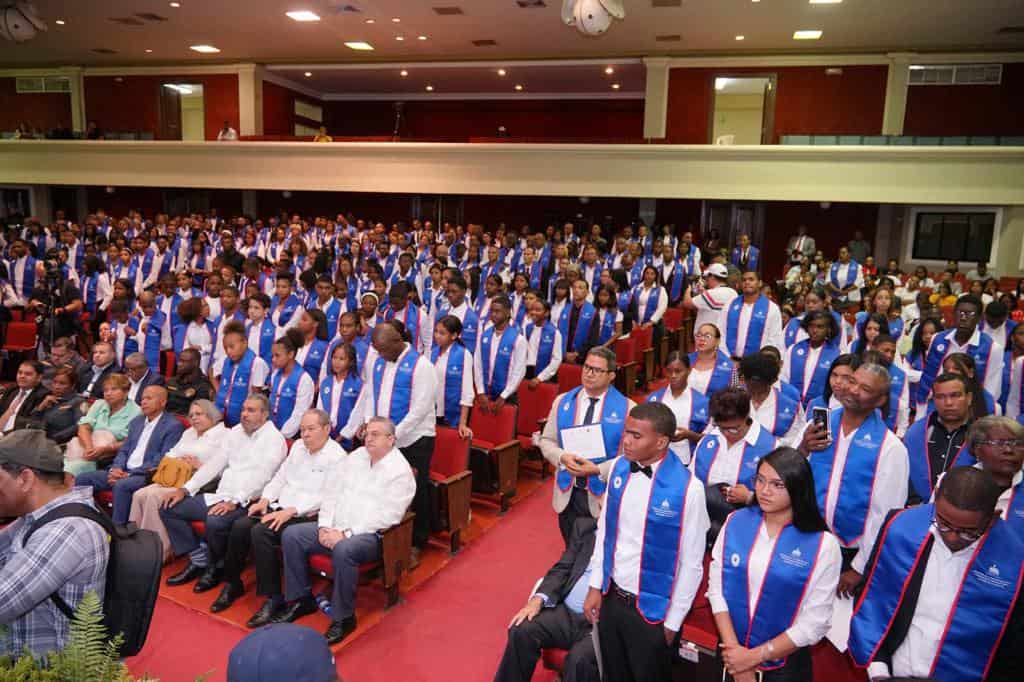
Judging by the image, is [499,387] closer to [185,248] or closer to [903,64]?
[185,248]

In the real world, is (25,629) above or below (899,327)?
below

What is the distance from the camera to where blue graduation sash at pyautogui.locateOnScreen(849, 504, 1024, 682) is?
7.22 feet

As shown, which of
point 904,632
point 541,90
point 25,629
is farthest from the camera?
point 541,90

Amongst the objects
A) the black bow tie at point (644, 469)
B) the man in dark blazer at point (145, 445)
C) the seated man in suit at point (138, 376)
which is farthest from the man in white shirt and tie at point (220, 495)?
the black bow tie at point (644, 469)

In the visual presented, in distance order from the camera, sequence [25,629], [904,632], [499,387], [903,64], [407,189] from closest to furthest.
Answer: [25,629]
[904,632]
[499,387]
[903,64]
[407,189]

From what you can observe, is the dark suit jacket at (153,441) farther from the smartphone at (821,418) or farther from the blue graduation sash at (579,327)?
the smartphone at (821,418)

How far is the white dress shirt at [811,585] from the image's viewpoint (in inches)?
93.0

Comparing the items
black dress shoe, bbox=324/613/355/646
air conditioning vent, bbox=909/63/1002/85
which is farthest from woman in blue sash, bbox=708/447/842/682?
air conditioning vent, bbox=909/63/1002/85

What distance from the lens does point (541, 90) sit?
20062 mm

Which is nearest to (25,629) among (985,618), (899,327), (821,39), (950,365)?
(985,618)

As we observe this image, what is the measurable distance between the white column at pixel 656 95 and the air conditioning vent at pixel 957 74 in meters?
5.42

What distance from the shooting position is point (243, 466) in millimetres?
4531

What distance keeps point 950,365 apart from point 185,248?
13463 mm

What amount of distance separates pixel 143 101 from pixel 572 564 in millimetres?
21289
